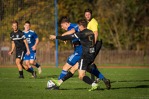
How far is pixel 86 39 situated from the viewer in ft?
40.4

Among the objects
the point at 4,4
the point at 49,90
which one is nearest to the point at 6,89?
the point at 49,90

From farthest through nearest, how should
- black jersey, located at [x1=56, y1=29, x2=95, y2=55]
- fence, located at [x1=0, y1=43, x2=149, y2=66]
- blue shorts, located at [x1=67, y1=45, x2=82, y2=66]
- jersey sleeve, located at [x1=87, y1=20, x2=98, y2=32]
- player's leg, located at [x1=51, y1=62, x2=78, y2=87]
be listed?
1. fence, located at [x1=0, y1=43, x2=149, y2=66]
2. jersey sleeve, located at [x1=87, y1=20, x2=98, y2=32]
3. blue shorts, located at [x1=67, y1=45, x2=82, y2=66]
4. player's leg, located at [x1=51, y1=62, x2=78, y2=87]
5. black jersey, located at [x1=56, y1=29, x2=95, y2=55]

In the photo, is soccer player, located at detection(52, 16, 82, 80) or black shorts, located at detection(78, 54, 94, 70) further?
soccer player, located at detection(52, 16, 82, 80)

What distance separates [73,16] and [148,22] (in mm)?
5695

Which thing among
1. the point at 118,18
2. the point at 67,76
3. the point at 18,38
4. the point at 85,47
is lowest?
the point at 67,76

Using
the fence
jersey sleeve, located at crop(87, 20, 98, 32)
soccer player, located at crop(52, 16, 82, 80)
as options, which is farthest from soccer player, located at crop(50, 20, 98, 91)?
the fence

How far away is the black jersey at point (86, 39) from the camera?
12195 millimetres

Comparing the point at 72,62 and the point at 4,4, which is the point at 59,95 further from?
the point at 4,4

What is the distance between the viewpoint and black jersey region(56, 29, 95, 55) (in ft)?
40.0

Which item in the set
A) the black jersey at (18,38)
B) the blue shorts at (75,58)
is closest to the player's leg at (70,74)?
the blue shorts at (75,58)

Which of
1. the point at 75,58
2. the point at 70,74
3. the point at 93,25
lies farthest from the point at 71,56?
the point at 93,25

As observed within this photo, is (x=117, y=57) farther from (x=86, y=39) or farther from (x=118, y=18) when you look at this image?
(x=86, y=39)

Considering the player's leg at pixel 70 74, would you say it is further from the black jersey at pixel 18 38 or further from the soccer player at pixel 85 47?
the black jersey at pixel 18 38

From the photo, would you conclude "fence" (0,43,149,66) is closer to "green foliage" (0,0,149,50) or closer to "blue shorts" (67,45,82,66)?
"green foliage" (0,0,149,50)
